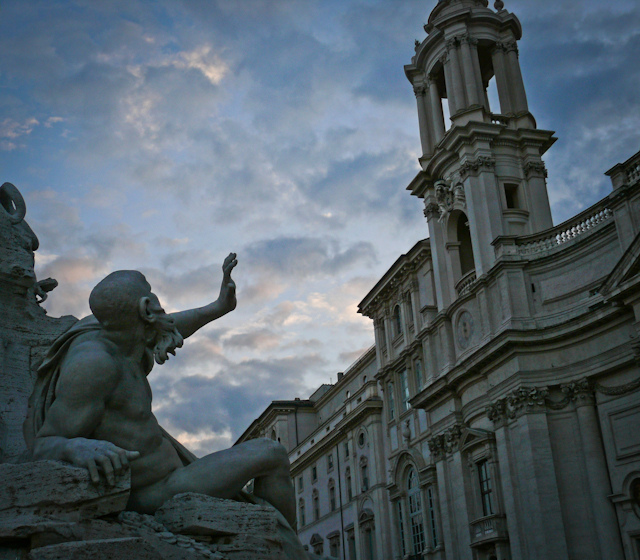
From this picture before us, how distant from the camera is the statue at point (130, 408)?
3.09 m

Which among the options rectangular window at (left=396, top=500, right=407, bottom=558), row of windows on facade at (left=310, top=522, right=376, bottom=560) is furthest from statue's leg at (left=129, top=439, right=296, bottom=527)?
row of windows on facade at (left=310, top=522, right=376, bottom=560)

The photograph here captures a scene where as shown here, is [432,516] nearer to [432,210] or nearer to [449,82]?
[432,210]

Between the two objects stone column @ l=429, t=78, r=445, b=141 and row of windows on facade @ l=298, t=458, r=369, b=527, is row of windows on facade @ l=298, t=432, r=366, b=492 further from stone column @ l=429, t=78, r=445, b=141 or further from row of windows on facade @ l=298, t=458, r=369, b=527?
stone column @ l=429, t=78, r=445, b=141

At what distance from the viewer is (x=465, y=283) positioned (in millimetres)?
32656

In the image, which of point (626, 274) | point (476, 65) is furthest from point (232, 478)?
point (476, 65)

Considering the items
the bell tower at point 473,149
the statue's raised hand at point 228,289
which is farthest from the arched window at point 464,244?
the statue's raised hand at point 228,289

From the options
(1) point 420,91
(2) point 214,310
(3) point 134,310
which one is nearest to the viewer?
(3) point 134,310

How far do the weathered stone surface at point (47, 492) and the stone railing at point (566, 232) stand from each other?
2594 centimetres

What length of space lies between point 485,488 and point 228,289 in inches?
1095

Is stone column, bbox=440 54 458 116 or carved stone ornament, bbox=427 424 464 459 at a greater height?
stone column, bbox=440 54 458 116

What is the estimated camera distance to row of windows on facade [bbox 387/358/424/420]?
36875 millimetres

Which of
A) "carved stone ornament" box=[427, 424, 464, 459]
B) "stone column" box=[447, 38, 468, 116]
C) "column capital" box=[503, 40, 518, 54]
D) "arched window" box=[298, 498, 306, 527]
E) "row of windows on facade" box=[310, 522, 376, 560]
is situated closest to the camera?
"carved stone ornament" box=[427, 424, 464, 459]

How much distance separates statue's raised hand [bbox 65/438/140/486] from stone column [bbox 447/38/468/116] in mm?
33708

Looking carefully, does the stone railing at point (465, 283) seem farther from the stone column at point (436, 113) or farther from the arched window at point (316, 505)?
the arched window at point (316, 505)
